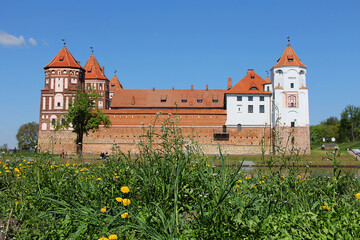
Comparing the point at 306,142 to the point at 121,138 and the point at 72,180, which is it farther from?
the point at 72,180

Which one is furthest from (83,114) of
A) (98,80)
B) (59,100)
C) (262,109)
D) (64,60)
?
(262,109)

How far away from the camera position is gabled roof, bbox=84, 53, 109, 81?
191 ft

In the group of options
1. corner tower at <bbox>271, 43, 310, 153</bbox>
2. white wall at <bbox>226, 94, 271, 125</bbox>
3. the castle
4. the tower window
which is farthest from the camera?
the tower window

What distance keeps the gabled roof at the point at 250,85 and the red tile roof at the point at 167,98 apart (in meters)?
7.61

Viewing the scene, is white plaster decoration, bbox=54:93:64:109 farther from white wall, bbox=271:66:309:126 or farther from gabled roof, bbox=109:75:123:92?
white wall, bbox=271:66:309:126

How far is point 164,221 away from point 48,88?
51.8 m

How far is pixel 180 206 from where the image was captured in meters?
3.98

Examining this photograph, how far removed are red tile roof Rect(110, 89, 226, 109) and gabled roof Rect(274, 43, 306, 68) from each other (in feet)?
41.1

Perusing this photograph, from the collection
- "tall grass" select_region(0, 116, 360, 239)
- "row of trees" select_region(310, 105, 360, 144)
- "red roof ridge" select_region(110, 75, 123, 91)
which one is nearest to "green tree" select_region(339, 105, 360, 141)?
"row of trees" select_region(310, 105, 360, 144)

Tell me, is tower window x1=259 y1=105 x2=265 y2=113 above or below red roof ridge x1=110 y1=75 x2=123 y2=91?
below

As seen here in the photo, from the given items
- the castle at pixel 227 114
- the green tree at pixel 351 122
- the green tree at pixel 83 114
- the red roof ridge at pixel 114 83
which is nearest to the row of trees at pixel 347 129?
the green tree at pixel 351 122

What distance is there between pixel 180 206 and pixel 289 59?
146 feet

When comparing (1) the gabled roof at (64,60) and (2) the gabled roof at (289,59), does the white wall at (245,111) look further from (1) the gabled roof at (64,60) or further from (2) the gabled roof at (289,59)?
(1) the gabled roof at (64,60)

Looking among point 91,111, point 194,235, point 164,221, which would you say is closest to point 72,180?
point 164,221
